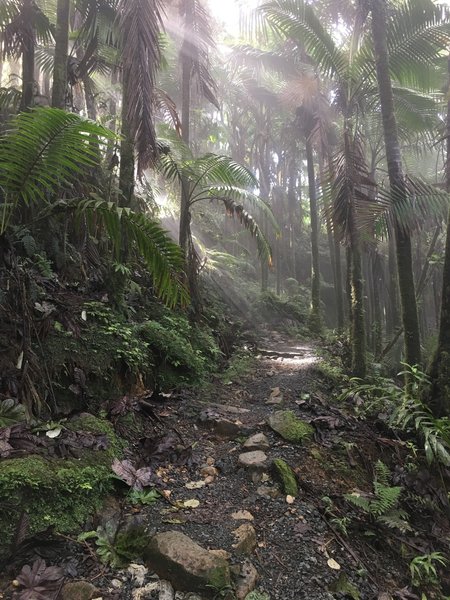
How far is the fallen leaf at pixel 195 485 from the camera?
313 cm

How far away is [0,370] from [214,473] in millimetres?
1849

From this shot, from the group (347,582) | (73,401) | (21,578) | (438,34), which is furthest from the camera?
(438,34)

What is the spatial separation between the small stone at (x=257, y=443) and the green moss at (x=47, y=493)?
4.94ft

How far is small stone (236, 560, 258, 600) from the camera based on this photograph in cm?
217

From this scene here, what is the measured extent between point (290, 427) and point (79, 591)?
253 cm

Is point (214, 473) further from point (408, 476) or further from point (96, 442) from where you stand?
point (408, 476)

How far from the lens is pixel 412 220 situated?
18.6 ft

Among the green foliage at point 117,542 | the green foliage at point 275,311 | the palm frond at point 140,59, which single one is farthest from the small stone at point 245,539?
the green foliage at point 275,311

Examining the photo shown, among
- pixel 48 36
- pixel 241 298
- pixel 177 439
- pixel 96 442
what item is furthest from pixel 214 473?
pixel 241 298

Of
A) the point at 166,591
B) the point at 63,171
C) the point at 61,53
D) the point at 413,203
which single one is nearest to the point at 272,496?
the point at 166,591

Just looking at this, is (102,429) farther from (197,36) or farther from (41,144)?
(197,36)

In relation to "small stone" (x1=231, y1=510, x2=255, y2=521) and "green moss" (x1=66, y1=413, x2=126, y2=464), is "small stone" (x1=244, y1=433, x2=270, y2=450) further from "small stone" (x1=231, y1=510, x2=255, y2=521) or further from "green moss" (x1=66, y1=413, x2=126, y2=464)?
"green moss" (x1=66, y1=413, x2=126, y2=464)

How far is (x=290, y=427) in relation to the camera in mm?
4078

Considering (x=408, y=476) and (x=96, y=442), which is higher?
(x=96, y=442)
